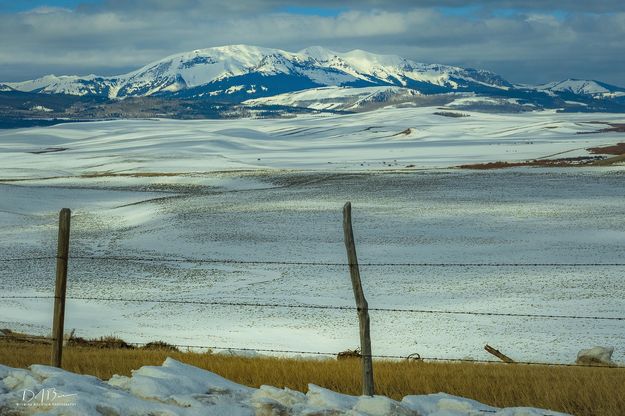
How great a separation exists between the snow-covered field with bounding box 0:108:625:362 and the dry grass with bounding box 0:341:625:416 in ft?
22.9

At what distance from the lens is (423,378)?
11.3m

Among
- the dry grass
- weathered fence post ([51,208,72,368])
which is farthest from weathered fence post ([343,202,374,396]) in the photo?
weathered fence post ([51,208,72,368])

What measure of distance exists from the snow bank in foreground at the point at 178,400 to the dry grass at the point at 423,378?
189 cm

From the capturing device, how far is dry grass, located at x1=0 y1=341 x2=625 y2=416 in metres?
9.90

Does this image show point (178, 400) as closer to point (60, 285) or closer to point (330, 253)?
point (60, 285)

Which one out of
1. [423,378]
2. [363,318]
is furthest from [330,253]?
[363,318]

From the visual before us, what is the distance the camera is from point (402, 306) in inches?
1018

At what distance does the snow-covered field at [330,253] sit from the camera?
2252cm

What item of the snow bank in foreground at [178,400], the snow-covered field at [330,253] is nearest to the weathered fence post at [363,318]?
the snow bank in foreground at [178,400]

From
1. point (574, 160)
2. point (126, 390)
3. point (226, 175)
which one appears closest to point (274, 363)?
point (126, 390)

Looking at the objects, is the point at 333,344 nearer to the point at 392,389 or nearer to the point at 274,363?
the point at 274,363

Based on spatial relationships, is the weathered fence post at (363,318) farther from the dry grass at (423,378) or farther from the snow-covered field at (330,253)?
the snow-covered field at (330,253)

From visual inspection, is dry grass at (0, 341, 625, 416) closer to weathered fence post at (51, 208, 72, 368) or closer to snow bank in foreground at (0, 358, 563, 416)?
weathered fence post at (51, 208, 72, 368)

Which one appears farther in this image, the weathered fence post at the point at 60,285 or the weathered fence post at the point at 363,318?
the weathered fence post at the point at 60,285
